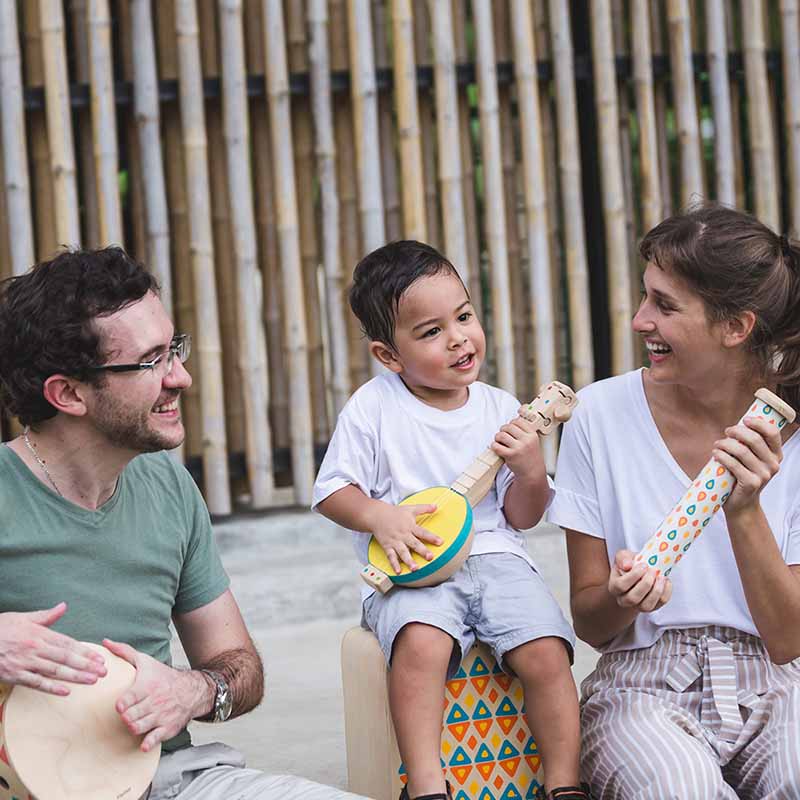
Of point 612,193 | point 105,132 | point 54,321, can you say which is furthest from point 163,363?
point 612,193

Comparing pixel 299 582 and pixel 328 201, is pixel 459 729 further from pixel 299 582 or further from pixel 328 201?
pixel 328 201

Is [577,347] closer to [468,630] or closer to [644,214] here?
[644,214]

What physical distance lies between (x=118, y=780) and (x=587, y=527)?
111 centimetres

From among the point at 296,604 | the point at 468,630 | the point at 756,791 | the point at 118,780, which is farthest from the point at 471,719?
the point at 296,604

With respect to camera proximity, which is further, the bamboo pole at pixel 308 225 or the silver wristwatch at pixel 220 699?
the bamboo pole at pixel 308 225

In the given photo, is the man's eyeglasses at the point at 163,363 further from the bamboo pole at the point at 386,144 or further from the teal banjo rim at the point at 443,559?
the bamboo pole at the point at 386,144

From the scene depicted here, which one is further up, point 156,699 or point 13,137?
point 13,137

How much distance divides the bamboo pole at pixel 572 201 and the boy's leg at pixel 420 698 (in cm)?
289

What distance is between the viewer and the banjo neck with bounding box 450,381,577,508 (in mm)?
2775

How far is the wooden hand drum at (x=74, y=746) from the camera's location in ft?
6.77

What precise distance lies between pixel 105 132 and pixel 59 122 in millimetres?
174

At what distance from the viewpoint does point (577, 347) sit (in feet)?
17.7

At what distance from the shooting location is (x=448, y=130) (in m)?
5.23

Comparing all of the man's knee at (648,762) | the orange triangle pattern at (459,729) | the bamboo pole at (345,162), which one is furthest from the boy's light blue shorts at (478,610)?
the bamboo pole at (345,162)
